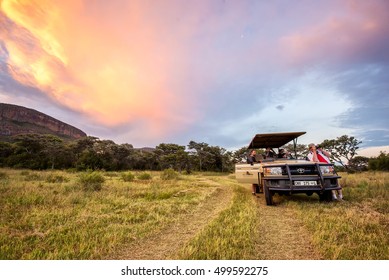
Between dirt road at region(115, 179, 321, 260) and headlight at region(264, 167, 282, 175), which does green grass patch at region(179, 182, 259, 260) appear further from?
headlight at region(264, 167, 282, 175)

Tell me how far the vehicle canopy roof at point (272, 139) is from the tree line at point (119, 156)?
33867 millimetres

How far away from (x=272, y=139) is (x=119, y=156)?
45526 mm

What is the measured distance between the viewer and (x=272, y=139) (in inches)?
368

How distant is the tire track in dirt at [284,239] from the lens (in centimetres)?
299

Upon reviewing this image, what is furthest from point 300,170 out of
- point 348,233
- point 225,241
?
point 225,241

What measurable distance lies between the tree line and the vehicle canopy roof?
1333 inches

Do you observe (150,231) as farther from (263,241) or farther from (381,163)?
(381,163)

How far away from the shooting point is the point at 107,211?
5.80 m

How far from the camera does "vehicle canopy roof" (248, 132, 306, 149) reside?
8.74 m

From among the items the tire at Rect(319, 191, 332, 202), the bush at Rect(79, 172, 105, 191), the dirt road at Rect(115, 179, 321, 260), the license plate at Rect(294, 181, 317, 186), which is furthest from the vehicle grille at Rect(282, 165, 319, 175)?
the bush at Rect(79, 172, 105, 191)

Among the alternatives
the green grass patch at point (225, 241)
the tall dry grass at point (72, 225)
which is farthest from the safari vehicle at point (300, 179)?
the tall dry grass at point (72, 225)

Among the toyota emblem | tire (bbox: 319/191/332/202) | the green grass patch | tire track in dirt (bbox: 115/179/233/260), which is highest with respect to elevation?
the toyota emblem

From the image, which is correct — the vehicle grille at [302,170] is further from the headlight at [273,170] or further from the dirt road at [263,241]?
the dirt road at [263,241]
